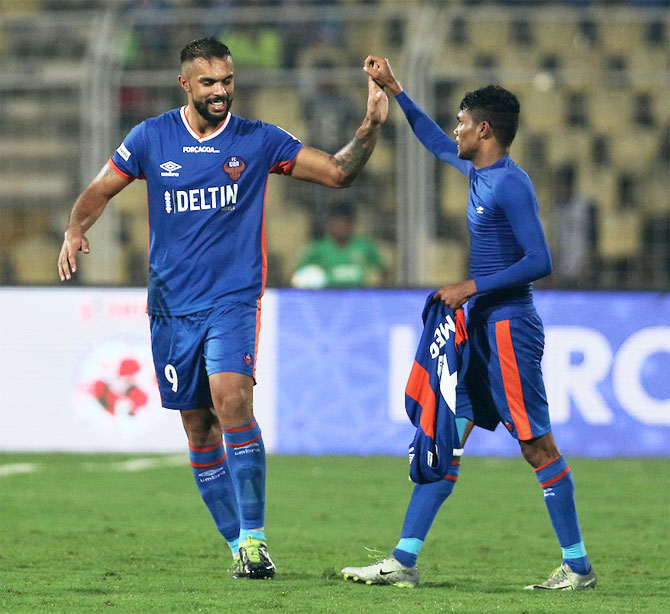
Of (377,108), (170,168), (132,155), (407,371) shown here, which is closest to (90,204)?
(132,155)

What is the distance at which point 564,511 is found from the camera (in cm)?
534

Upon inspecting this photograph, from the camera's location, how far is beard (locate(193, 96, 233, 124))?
18.0 ft

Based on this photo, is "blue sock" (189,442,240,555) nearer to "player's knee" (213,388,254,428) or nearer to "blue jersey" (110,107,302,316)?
"player's knee" (213,388,254,428)

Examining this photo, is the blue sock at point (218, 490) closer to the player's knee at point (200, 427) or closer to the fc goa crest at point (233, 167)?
the player's knee at point (200, 427)

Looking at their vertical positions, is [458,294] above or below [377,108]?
below

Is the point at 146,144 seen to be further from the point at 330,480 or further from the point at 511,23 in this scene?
the point at 511,23

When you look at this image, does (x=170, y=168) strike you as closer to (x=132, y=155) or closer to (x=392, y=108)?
(x=132, y=155)

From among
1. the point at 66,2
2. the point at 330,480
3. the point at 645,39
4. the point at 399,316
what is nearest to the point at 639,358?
the point at 399,316

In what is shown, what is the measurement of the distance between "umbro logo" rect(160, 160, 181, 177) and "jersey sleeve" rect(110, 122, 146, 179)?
0.43 ft

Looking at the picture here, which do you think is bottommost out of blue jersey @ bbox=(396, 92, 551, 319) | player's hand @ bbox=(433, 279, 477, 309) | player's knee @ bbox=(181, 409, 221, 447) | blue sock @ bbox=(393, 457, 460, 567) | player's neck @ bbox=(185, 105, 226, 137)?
blue sock @ bbox=(393, 457, 460, 567)

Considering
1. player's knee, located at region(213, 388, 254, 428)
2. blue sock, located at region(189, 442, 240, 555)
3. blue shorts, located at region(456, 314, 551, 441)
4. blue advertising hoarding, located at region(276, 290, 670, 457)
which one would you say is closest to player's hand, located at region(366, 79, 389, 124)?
blue shorts, located at region(456, 314, 551, 441)

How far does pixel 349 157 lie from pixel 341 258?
21.2 feet

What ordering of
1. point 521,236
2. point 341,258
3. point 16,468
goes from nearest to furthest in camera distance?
point 521,236 → point 16,468 → point 341,258

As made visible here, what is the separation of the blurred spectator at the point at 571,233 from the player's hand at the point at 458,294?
707cm
